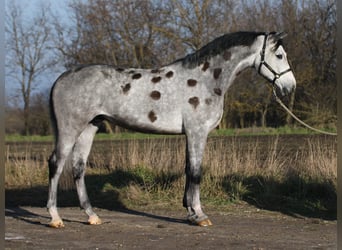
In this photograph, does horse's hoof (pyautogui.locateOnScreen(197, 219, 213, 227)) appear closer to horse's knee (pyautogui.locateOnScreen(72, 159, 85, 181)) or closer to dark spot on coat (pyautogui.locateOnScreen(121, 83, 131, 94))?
horse's knee (pyautogui.locateOnScreen(72, 159, 85, 181))

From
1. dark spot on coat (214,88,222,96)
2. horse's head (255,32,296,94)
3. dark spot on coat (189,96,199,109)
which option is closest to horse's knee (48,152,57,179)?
dark spot on coat (189,96,199,109)

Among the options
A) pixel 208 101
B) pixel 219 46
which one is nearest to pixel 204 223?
pixel 208 101

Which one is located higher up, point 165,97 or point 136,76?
point 136,76

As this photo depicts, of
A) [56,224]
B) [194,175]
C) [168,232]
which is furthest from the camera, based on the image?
[194,175]

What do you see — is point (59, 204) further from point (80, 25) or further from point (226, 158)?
point (80, 25)

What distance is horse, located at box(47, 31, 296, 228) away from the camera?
22.8ft

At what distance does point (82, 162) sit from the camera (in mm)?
7363

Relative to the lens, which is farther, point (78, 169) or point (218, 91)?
point (78, 169)

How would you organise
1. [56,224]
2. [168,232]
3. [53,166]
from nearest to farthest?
[168,232] < [56,224] < [53,166]

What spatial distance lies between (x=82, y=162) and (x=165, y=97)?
1381mm

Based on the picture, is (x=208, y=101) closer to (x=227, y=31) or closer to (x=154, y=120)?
(x=154, y=120)

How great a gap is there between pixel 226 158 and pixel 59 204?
318 centimetres

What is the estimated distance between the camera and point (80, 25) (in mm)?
32312

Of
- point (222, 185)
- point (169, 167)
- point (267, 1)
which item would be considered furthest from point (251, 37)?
point (267, 1)
